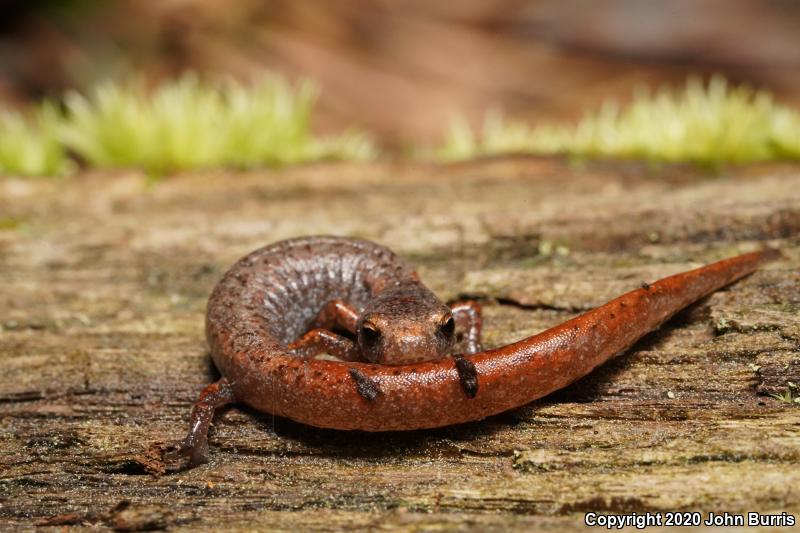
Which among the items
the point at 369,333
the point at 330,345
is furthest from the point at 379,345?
the point at 330,345

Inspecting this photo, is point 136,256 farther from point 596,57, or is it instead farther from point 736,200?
point 596,57

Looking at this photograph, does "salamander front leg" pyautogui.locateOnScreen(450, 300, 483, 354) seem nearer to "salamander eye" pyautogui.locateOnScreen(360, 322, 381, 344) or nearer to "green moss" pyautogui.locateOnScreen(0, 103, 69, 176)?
"salamander eye" pyautogui.locateOnScreen(360, 322, 381, 344)

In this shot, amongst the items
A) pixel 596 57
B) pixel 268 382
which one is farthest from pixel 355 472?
pixel 596 57

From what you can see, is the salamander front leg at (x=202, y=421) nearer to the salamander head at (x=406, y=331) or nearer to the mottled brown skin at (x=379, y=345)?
the mottled brown skin at (x=379, y=345)

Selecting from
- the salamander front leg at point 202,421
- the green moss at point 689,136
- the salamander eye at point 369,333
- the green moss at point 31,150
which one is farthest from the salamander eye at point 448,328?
the green moss at point 31,150

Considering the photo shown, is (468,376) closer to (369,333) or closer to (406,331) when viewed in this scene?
(406,331)

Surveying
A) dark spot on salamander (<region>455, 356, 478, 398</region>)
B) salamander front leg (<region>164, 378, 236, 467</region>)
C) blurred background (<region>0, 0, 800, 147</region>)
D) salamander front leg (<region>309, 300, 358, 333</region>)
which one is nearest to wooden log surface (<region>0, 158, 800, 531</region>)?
salamander front leg (<region>164, 378, 236, 467</region>)
